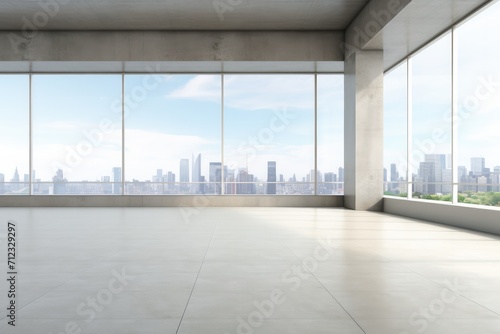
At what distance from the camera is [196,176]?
17.0 m

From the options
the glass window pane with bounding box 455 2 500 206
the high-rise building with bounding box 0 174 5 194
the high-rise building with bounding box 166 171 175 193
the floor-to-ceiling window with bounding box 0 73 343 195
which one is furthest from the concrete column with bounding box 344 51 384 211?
the high-rise building with bounding box 0 174 5 194

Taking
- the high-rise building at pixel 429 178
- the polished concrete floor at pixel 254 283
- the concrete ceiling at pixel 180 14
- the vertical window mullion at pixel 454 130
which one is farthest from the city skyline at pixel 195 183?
the polished concrete floor at pixel 254 283

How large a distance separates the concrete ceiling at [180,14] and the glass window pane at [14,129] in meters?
2.48

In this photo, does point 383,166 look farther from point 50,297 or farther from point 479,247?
point 50,297

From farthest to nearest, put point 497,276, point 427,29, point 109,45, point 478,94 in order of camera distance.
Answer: point 109,45
point 427,29
point 478,94
point 497,276

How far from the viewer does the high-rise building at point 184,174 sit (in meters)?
Answer: 16.9

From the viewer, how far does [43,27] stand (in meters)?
15.0

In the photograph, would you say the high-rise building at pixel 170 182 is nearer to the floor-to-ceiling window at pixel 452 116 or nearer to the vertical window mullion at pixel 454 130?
the floor-to-ceiling window at pixel 452 116

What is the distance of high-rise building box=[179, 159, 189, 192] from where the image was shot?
16938 millimetres

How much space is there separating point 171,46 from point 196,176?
4798mm

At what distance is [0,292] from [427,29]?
11452 mm

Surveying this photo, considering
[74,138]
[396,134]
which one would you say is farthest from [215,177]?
[396,134]

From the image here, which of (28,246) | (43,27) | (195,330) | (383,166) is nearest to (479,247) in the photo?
(195,330)

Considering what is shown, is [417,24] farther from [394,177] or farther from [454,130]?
[394,177]
